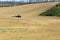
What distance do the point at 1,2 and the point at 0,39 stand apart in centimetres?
3304

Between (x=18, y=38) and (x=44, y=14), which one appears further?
(x=44, y=14)

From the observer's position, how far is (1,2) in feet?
135

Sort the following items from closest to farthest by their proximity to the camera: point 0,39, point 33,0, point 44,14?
point 0,39 → point 44,14 → point 33,0

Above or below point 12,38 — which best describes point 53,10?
below

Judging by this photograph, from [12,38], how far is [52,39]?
1685 millimetres

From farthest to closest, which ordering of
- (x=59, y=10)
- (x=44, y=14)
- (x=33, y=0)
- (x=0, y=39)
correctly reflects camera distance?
(x=33, y=0) < (x=59, y=10) < (x=44, y=14) < (x=0, y=39)

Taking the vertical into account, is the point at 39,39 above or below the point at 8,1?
above

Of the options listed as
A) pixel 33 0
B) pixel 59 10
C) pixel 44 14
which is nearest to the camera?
pixel 44 14

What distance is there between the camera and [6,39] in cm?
883

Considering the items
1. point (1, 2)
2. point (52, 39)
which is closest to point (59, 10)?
point (52, 39)

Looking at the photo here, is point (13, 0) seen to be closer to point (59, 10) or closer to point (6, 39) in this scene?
point (59, 10)

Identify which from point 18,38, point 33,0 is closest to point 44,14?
point 18,38

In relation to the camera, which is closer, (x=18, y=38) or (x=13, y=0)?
(x=18, y=38)

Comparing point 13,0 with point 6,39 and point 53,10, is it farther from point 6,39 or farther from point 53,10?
point 6,39
